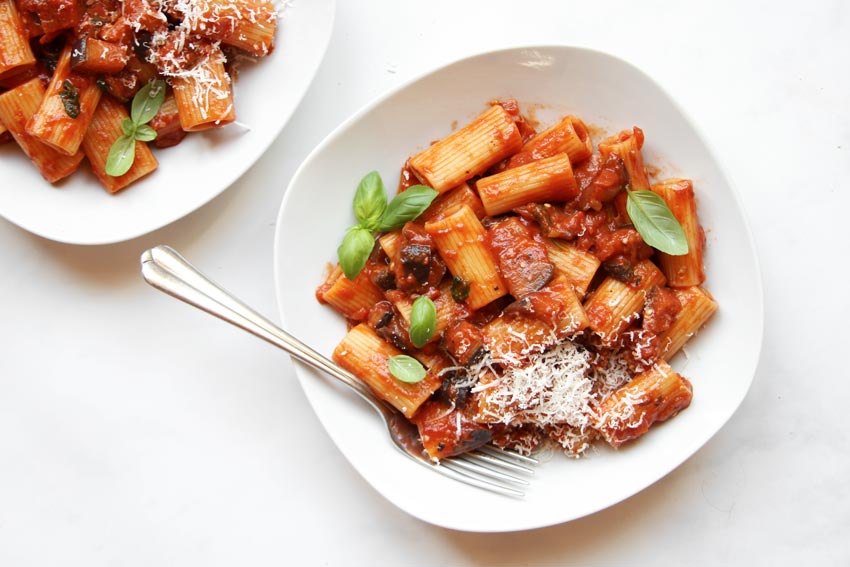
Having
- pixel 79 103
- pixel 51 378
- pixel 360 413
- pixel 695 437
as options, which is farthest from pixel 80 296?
pixel 695 437

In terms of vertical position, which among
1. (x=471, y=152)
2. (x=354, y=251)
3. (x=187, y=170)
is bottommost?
(x=187, y=170)

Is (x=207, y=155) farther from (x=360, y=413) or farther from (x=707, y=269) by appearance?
(x=707, y=269)

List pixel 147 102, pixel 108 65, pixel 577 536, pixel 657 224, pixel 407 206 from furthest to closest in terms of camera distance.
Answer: pixel 577 536 < pixel 147 102 < pixel 108 65 < pixel 407 206 < pixel 657 224

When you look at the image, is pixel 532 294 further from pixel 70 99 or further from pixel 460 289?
pixel 70 99

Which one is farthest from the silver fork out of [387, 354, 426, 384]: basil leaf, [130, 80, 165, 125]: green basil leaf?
[130, 80, 165, 125]: green basil leaf

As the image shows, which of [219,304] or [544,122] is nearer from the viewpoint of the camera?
[219,304]

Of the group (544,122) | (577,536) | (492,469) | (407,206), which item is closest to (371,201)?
(407,206)
